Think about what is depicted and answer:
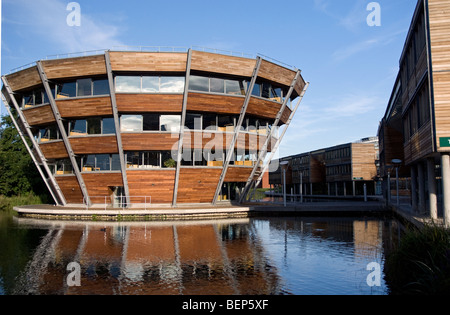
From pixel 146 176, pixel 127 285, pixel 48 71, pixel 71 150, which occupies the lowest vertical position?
pixel 127 285

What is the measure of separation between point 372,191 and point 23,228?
5270cm

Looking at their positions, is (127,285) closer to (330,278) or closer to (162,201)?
(330,278)

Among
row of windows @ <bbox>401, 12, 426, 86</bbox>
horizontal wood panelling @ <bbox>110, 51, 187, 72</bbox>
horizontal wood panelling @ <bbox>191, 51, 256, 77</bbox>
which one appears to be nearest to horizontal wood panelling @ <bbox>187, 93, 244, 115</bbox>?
horizontal wood panelling @ <bbox>191, 51, 256, 77</bbox>

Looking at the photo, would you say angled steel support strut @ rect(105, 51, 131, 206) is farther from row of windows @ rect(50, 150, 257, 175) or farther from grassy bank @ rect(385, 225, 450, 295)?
grassy bank @ rect(385, 225, 450, 295)

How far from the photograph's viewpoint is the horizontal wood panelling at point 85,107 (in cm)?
3039

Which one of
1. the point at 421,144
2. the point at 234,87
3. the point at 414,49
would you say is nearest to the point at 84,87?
the point at 234,87

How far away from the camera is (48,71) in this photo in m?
30.6

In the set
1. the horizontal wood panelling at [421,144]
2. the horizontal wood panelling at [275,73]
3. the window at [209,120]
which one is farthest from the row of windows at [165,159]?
the horizontal wood panelling at [421,144]

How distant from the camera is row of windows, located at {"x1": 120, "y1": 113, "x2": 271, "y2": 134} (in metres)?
31.2

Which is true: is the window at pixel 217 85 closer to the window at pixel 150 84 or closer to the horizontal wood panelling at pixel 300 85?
the window at pixel 150 84

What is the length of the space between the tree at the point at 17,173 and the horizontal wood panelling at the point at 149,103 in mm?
26202

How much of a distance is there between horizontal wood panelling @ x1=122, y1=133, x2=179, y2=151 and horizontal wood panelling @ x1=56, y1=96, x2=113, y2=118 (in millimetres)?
2664

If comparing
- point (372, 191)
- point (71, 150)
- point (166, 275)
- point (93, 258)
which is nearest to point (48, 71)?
point (71, 150)

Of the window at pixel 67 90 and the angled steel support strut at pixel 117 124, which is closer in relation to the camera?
the angled steel support strut at pixel 117 124
